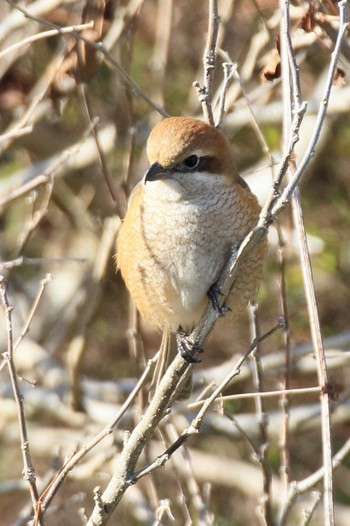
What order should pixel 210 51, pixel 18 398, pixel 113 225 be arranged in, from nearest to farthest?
1. pixel 18 398
2. pixel 210 51
3. pixel 113 225

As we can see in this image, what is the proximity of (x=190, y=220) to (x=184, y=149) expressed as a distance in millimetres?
283

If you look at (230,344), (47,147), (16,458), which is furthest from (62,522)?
(47,147)

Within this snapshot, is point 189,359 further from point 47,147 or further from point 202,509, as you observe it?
point 47,147

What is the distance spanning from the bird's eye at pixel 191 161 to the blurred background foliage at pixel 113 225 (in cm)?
135

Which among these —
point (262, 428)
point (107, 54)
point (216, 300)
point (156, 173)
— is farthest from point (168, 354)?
point (107, 54)

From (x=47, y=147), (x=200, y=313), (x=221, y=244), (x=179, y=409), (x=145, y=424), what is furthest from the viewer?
(x=47, y=147)

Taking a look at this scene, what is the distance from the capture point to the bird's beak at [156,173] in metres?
3.21

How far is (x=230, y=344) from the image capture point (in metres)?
6.14

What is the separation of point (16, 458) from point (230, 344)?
167 cm

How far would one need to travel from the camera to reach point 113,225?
4934 mm

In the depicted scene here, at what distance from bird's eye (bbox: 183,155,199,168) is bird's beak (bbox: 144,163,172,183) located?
0.10 metres

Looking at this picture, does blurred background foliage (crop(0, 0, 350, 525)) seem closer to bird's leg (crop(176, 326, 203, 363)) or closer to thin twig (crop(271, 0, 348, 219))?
bird's leg (crop(176, 326, 203, 363))

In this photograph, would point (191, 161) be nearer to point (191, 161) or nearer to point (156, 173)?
point (191, 161)

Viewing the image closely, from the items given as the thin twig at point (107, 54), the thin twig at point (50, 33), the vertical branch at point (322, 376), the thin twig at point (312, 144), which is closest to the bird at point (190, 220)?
the thin twig at point (107, 54)
